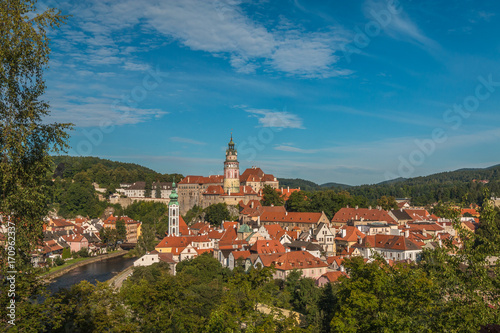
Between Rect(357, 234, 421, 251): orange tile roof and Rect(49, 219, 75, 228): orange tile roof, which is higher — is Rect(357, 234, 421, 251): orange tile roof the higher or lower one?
the lower one

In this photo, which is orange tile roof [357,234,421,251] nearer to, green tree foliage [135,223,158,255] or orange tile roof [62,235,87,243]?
green tree foliage [135,223,158,255]

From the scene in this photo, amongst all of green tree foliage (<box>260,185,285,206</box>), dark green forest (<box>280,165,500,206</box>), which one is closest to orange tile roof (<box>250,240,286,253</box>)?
green tree foliage (<box>260,185,285,206</box>)

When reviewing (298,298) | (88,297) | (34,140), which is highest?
(34,140)

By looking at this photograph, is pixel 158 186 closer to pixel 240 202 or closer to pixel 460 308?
pixel 240 202

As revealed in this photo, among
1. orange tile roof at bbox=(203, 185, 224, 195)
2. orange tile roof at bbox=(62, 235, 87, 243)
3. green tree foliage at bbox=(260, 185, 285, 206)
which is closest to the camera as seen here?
orange tile roof at bbox=(62, 235, 87, 243)

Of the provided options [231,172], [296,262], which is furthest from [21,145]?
[231,172]

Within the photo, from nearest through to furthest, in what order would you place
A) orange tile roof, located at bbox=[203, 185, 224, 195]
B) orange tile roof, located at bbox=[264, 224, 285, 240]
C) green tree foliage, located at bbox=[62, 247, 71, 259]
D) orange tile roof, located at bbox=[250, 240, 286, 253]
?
orange tile roof, located at bbox=[250, 240, 286, 253], orange tile roof, located at bbox=[264, 224, 285, 240], green tree foliage, located at bbox=[62, 247, 71, 259], orange tile roof, located at bbox=[203, 185, 224, 195]

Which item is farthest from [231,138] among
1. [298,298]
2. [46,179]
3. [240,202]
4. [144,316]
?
[46,179]
